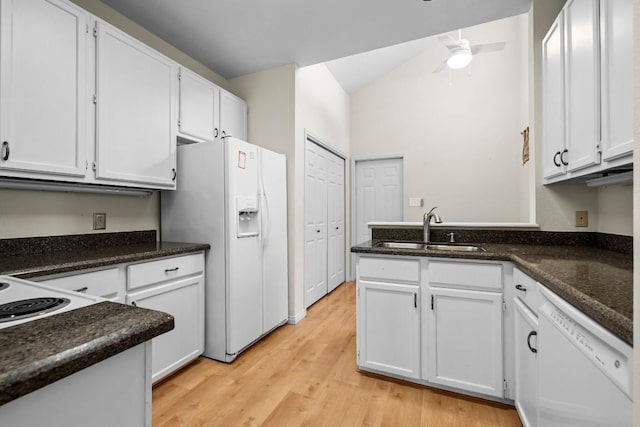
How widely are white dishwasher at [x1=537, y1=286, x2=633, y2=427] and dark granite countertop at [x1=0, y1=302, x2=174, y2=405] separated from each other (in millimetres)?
1074

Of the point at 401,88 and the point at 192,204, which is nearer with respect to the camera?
the point at 192,204

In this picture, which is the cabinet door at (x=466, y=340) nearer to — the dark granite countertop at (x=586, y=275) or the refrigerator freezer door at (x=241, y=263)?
the dark granite countertop at (x=586, y=275)

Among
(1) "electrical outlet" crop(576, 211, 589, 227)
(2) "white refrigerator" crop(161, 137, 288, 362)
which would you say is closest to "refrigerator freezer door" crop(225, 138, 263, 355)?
(2) "white refrigerator" crop(161, 137, 288, 362)

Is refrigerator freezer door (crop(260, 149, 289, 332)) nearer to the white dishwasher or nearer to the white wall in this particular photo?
the white dishwasher

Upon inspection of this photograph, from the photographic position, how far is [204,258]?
2.33 m

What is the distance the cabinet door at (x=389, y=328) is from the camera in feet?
6.27

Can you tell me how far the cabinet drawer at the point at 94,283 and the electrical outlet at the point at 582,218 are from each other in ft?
9.82

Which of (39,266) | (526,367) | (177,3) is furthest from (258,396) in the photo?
(177,3)

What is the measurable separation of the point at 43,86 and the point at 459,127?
14.9 ft

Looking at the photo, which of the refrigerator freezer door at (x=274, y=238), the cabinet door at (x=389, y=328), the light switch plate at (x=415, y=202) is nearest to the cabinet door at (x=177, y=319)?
the refrigerator freezer door at (x=274, y=238)

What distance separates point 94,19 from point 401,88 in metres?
4.00

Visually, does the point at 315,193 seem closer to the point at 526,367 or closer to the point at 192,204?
the point at 192,204

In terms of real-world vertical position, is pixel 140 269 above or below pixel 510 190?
below

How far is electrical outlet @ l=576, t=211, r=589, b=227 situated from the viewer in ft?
6.75
